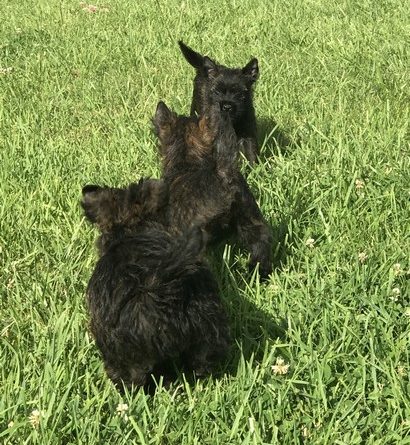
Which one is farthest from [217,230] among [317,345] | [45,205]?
[45,205]

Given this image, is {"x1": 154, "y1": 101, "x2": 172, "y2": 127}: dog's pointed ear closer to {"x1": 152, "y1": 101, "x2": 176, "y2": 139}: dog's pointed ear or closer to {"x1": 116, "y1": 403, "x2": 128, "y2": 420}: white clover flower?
{"x1": 152, "y1": 101, "x2": 176, "y2": 139}: dog's pointed ear

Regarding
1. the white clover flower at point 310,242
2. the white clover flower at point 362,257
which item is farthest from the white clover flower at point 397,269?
the white clover flower at point 310,242

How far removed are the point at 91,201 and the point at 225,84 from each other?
10.8 feet

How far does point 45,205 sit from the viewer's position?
185 inches

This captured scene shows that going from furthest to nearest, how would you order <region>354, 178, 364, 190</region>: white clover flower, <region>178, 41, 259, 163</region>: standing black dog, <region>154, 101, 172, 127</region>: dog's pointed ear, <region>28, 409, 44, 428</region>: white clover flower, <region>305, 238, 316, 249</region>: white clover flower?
<region>178, 41, 259, 163</region>: standing black dog
<region>354, 178, 364, 190</region>: white clover flower
<region>305, 238, 316, 249</region>: white clover flower
<region>154, 101, 172, 127</region>: dog's pointed ear
<region>28, 409, 44, 428</region>: white clover flower

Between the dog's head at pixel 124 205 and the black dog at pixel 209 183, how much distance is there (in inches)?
15.1

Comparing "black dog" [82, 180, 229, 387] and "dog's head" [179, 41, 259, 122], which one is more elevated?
"dog's head" [179, 41, 259, 122]

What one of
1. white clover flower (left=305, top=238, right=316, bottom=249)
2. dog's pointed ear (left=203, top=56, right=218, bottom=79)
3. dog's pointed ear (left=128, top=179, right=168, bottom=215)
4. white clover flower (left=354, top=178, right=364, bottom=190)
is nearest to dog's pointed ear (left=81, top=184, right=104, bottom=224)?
dog's pointed ear (left=128, top=179, right=168, bottom=215)

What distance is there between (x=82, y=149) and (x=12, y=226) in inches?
61.1

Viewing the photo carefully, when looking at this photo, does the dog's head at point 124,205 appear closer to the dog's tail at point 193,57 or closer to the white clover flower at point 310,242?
the white clover flower at point 310,242

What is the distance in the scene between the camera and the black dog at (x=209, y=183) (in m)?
3.84

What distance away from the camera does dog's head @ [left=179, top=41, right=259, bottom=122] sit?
5934 millimetres

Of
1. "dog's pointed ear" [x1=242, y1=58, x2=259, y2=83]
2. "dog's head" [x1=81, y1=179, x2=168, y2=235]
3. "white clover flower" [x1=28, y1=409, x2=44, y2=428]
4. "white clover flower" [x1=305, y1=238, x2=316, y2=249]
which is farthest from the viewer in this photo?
"dog's pointed ear" [x1=242, y1=58, x2=259, y2=83]

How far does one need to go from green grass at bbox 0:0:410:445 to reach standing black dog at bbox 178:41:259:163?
420 mm
